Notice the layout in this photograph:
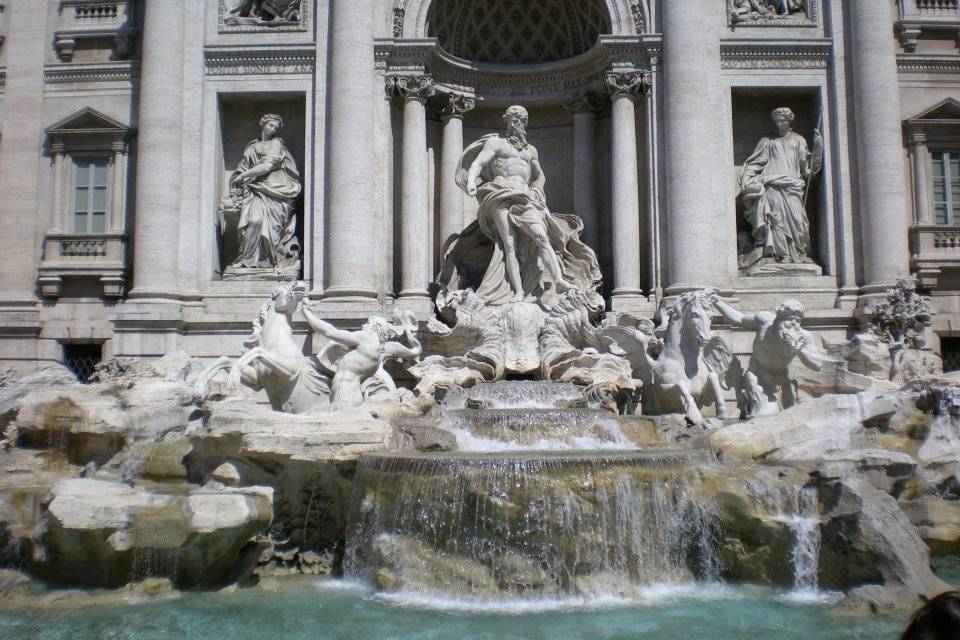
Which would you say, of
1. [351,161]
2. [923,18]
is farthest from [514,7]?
[923,18]

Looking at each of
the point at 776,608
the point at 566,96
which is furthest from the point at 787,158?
the point at 776,608

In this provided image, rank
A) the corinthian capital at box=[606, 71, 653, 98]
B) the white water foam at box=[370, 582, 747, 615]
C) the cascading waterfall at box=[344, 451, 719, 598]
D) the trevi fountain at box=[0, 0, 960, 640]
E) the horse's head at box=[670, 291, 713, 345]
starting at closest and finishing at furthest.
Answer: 1. the white water foam at box=[370, 582, 747, 615]
2. the trevi fountain at box=[0, 0, 960, 640]
3. the cascading waterfall at box=[344, 451, 719, 598]
4. the horse's head at box=[670, 291, 713, 345]
5. the corinthian capital at box=[606, 71, 653, 98]

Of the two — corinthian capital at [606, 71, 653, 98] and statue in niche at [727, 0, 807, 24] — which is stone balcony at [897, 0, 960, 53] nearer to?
statue in niche at [727, 0, 807, 24]

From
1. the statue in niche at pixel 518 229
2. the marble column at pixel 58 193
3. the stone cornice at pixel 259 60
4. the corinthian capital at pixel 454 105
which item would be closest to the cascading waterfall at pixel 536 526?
the statue in niche at pixel 518 229

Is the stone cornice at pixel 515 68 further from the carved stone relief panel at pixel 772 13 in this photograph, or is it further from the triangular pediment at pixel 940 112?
the triangular pediment at pixel 940 112

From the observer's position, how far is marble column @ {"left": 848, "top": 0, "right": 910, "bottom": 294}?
15.3 metres

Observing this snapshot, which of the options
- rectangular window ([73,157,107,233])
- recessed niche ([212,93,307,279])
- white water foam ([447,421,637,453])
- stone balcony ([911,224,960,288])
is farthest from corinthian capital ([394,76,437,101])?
stone balcony ([911,224,960,288])

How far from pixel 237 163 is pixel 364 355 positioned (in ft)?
22.4

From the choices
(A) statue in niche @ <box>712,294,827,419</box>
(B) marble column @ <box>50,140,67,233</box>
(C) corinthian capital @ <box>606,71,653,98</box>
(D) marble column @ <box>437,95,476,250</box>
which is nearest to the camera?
(A) statue in niche @ <box>712,294,827,419</box>

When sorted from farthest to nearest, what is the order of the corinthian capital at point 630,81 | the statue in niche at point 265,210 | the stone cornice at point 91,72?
the stone cornice at point 91,72
the statue in niche at point 265,210
the corinthian capital at point 630,81

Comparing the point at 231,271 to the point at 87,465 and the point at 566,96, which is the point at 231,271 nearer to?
the point at 87,465

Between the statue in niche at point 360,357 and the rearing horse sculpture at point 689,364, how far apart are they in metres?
3.85

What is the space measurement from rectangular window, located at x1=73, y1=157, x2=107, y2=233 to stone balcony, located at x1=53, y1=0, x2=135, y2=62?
2.28m

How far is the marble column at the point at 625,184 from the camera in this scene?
15.7m
